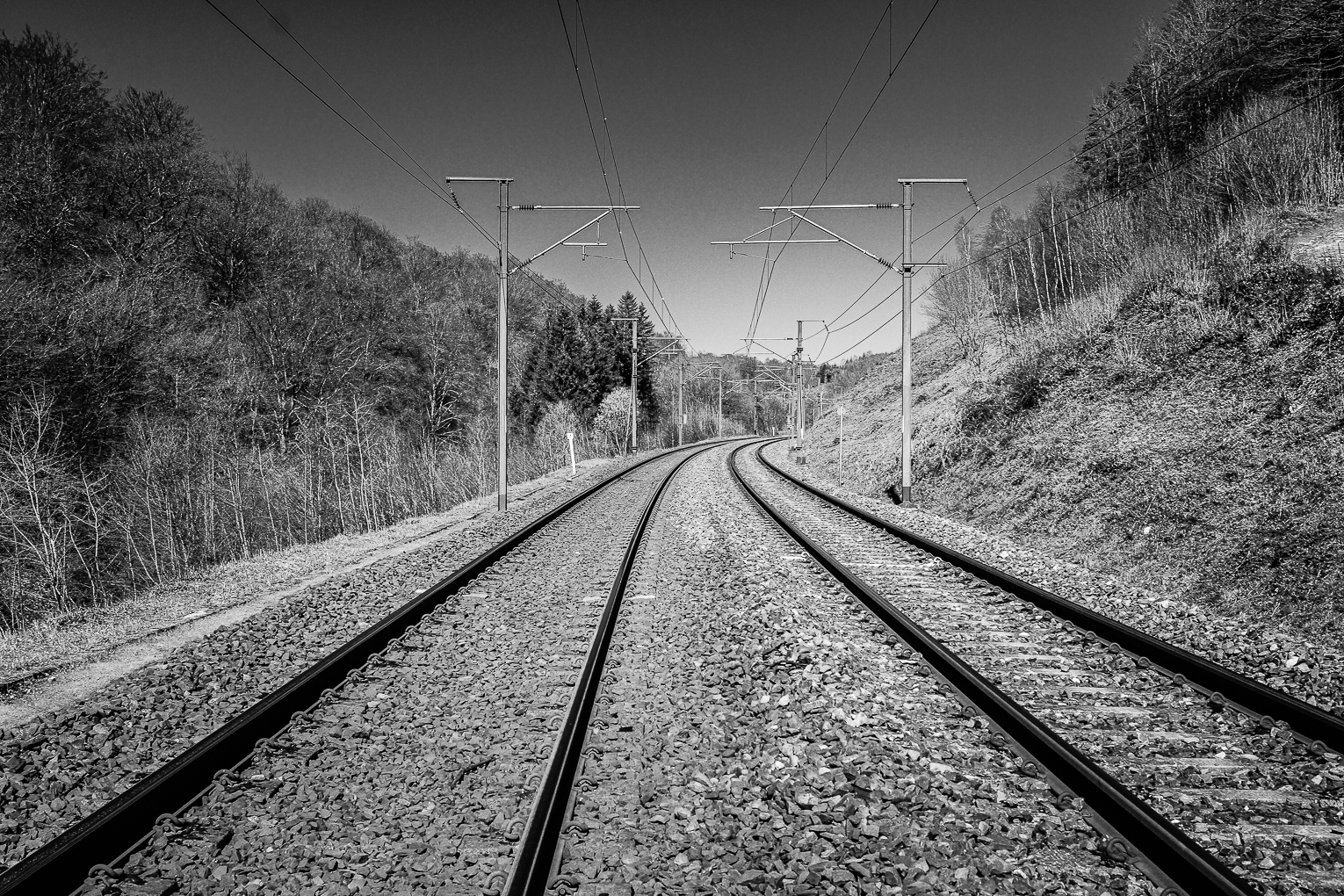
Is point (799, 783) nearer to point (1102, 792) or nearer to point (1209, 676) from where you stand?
point (1102, 792)

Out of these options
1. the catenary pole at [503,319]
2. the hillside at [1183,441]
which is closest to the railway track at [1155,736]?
the hillside at [1183,441]

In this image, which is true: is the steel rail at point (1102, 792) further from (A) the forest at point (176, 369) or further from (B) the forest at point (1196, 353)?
(A) the forest at point (176, 369)

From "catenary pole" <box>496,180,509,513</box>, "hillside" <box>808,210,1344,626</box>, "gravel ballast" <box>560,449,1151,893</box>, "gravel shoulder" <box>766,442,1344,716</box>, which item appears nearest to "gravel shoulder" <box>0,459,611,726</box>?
"catenary pole" <box>496,180,509,513</box>

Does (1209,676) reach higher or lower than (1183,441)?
lower

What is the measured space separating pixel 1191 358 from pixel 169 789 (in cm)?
1480

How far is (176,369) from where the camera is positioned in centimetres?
2014

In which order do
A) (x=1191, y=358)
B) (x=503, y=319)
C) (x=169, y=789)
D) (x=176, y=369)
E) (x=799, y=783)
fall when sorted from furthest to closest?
1. (x=176, y=369)
2. (x=503, y=319)
3. (x=1191, y=358)
4. (x=799, y=783)
5. (x=169, y=789)

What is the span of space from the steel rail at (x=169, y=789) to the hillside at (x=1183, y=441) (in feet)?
27.0

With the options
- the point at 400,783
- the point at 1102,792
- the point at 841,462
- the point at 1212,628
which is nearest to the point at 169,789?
the point at 400,783

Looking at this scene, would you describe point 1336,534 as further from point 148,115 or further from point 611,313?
point 611,313

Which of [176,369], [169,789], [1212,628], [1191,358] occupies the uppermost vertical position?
[176,369]

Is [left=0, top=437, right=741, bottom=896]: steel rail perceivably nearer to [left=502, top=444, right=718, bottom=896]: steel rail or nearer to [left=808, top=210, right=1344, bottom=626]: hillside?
[left=502, top=444, right=718, bottom=896]: steel rail

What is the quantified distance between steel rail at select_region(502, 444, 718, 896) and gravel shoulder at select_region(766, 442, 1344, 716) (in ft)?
15.8

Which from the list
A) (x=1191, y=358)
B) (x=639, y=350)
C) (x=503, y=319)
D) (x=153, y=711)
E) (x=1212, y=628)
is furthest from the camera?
(x=639, y=350)
